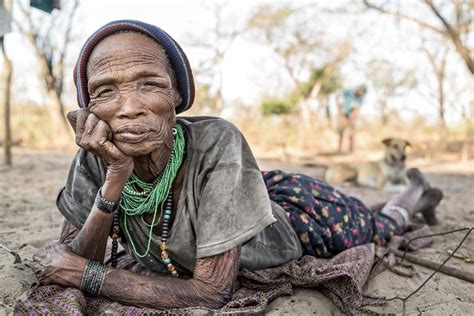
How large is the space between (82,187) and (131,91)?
0.58m

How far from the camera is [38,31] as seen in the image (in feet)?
66.4

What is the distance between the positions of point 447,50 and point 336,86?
743 cm

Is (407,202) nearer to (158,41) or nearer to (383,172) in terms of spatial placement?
(158,41)

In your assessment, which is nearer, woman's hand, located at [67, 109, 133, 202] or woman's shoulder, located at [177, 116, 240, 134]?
woman's hand, located at [67, 109, 133, 202]

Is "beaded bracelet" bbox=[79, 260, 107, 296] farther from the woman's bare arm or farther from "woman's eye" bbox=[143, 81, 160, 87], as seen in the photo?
"woman's eye" bbox=[143, 81, 160, 87]

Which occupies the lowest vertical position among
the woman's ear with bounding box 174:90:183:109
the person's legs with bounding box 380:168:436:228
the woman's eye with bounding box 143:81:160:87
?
the person's legs with bounding box 380:168:436:228

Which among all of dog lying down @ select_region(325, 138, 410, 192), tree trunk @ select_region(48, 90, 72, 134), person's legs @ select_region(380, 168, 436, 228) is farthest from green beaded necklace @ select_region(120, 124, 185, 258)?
tree trunk @ select_region(48, 90, 72, 134)

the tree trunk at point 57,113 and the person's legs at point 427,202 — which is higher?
the person's legs at point 427,202

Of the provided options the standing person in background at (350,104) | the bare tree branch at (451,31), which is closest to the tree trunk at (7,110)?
the bare tree branch at (451,31)

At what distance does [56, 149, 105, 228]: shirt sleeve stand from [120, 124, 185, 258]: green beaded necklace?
0.17m

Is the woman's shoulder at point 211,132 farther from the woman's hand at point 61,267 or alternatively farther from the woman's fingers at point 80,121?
the woman's hand at point 61,267

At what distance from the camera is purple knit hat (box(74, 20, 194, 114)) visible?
157cm

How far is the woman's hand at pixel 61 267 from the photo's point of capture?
167cm

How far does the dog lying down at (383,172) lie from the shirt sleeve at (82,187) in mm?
7126
